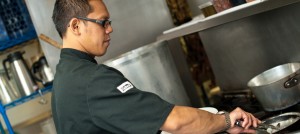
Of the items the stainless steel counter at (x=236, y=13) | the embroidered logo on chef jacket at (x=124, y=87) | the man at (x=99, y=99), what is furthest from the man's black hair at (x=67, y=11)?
the stainless steel counter at (x=236, y=13)

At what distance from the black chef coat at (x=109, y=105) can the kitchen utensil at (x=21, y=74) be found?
1815 mm

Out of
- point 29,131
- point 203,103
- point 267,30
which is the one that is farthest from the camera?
point 29,131

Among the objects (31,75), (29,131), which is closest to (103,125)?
(31,75)

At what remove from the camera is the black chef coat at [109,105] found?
117 centimetres

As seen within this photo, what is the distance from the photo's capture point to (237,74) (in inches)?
91.8

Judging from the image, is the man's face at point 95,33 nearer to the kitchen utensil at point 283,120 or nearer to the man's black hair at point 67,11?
the man's black hair at point 67,11

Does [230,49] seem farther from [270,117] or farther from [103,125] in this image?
[103,125]

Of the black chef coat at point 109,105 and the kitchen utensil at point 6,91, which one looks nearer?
the black chef coat at point 109,105

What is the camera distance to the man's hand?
135 centimetres

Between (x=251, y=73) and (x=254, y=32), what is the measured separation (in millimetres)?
272

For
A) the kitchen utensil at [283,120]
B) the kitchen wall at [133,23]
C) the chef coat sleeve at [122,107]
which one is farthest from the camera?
the kitchen wall at [133,23]

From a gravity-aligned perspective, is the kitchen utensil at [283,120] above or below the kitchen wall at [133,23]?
below

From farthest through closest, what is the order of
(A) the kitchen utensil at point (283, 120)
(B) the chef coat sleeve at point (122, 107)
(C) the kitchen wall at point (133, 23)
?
(C) the kitchen wall at point (133, 23), (A) the kitchen utensil at point (283, 120), (B) the chef coat sleeve at point (122, 107)

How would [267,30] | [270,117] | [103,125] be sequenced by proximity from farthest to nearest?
[267,30] < [270,117] < [103,125]
